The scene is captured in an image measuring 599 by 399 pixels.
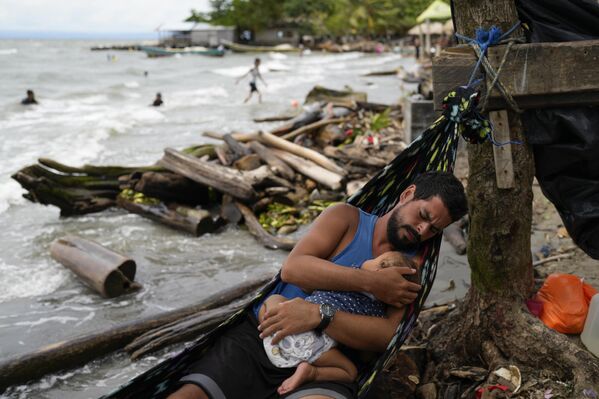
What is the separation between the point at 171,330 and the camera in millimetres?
3879

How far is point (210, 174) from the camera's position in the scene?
6840mm

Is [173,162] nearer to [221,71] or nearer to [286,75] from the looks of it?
[286,75]

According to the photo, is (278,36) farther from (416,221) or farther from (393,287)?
(393,287)

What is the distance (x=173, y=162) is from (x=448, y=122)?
5.05 metres

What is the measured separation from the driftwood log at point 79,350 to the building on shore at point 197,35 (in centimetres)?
5795

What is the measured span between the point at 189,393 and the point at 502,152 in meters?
1.67

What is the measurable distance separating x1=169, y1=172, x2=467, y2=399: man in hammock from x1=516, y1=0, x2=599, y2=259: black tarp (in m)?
0.49

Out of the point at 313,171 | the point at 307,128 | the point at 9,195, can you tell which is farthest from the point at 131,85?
the point at 313,171

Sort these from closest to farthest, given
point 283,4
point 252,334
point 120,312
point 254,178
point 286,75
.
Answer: point 252,334, point 120,312, point 254,178, point 286,75, point 283,4

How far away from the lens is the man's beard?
2.41 m

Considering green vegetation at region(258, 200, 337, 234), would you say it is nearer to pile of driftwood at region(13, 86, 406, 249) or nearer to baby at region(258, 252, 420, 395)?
pile of driftwood at region(13, 86, 406, 249)

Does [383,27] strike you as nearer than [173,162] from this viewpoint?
No

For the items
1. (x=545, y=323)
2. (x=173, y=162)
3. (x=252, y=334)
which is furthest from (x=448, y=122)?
(x=173, y=162)

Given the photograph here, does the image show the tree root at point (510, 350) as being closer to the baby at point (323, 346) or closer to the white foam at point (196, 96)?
the baby at point (323, 346)
